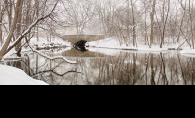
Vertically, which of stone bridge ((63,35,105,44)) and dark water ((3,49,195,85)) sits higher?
stone bridge ((63,35,105,44))

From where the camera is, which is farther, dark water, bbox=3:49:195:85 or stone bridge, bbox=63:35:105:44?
stone bridge, bbox=63:35:105:44

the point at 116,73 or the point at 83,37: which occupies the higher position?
the point at 83,37

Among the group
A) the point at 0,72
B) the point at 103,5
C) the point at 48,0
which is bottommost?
the point at 0,72

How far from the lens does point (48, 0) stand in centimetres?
673

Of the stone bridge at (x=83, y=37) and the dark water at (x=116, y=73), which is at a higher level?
the stone bridge at (x=83, y=37)

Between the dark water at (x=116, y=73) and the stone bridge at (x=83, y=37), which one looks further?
the stone bridge at (x=83, y=37)

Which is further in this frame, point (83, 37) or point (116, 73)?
point (83, 37)
